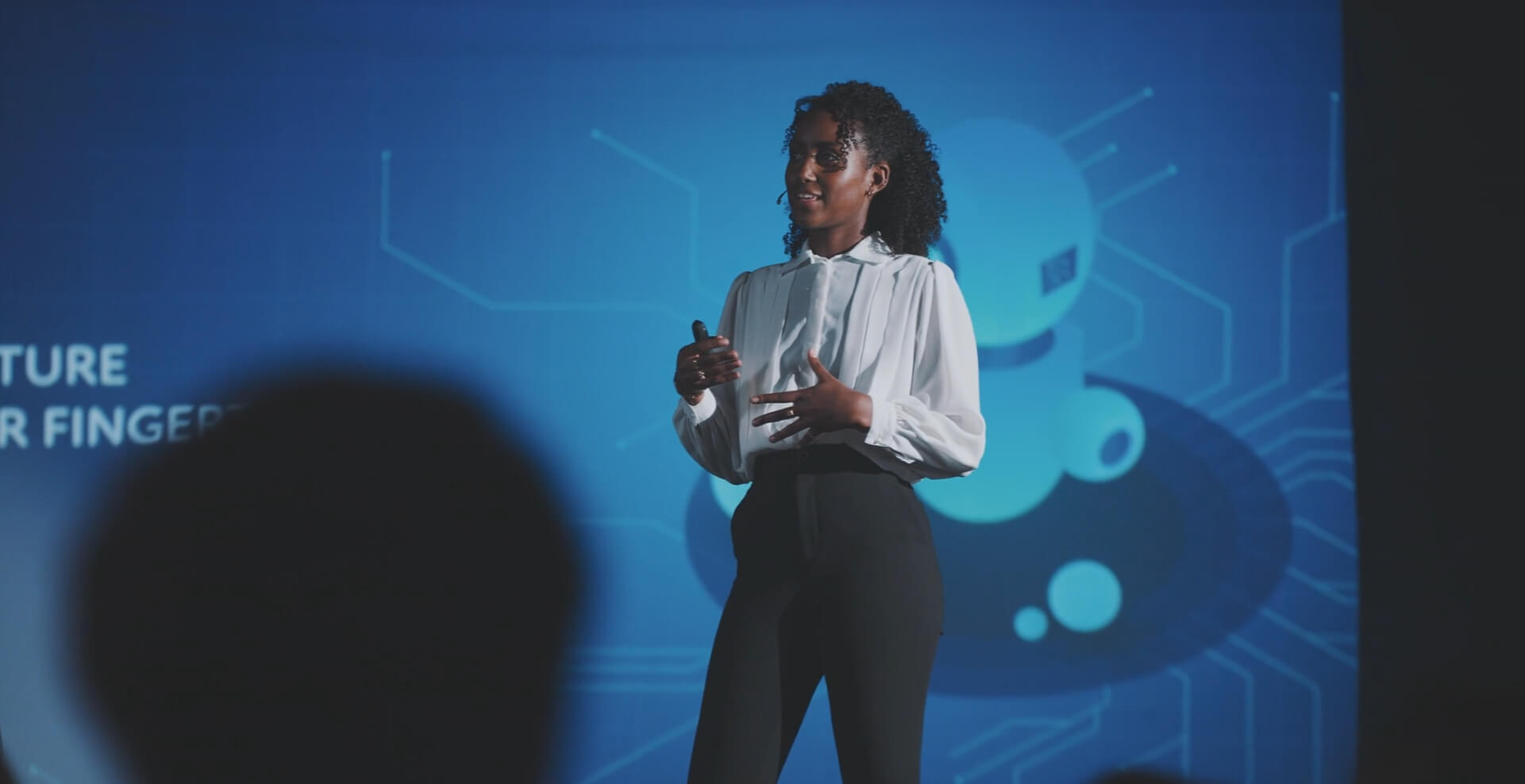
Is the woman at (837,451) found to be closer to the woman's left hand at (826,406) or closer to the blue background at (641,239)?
the woman's left hand at (826,406)

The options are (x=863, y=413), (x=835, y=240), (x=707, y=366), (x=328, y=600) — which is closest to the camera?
(x=863, y=413)

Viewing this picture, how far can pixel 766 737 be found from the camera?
4.22ft

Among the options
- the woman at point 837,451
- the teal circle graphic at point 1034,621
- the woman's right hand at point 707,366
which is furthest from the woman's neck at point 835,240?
the teal circle graphic at point 1034,621

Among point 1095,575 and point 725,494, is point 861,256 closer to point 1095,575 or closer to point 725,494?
point 725,494

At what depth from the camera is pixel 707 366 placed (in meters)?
1.39

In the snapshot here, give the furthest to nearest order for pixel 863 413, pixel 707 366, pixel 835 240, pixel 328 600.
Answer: pixel 328 600, pixel 835 240, pixel 707 366, pixel 863 413

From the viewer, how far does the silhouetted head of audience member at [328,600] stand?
7.36ft

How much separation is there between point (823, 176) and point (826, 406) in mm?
363

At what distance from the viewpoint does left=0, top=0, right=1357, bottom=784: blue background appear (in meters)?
2.31

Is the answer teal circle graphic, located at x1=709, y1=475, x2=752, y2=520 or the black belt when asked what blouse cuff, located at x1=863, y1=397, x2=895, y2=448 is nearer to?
the black belt

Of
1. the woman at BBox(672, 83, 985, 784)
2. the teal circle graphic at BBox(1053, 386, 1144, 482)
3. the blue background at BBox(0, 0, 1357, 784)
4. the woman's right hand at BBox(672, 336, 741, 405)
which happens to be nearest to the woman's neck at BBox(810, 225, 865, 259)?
the woman at BBox(672, 83, 985, 784)

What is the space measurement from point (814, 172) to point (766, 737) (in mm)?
749

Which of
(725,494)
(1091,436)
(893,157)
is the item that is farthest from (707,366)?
(1091,436)

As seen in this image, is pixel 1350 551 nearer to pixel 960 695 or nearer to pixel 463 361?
pixel 960 695
